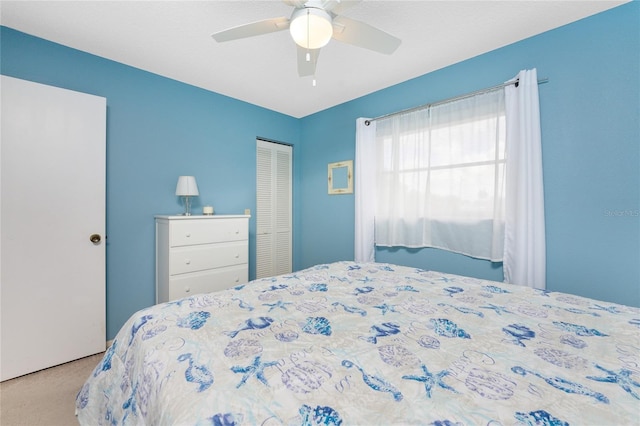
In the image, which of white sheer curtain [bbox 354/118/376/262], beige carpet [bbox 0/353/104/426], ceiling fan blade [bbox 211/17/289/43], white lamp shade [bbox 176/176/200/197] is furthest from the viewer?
white sheer curtain [bbox 354/118/376/262]

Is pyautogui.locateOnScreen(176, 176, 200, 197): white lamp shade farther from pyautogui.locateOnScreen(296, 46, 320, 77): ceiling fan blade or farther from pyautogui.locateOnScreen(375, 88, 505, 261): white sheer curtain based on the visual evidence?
pyautogui.locateOnScreen(375, 88, 505, 261): white sheer curtain

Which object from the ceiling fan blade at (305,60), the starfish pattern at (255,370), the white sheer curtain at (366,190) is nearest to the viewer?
the starfish pattern at (255,370)

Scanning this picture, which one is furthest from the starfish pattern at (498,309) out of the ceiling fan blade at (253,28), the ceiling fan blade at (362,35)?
the ceiling fan blade at (253,28)

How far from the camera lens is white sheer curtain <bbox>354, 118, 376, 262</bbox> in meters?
3.10

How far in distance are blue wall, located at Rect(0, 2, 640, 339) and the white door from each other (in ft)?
0.72

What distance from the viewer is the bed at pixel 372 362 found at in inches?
25.5

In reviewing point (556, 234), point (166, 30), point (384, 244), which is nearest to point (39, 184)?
point (166, 30)

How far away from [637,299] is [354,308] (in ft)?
6.36

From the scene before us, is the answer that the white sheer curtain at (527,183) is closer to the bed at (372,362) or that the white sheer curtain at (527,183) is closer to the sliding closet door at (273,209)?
the bed at (372,362)

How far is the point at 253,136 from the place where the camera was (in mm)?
3475

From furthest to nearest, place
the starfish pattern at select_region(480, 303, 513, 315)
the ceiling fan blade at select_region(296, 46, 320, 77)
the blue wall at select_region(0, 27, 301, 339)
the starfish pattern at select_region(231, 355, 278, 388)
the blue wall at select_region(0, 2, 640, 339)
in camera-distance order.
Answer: the blue wall at select_region(0, 27, 301, 339) → the blue wall at select_region(0, 2, 640, 339) → the ceiling fan blade at select_region(296, 46, 320, 77) → the starfish pattern at select_region(480, 303, 513, 315) → the starfish pattern at select_region(231, 355, 278, 388)

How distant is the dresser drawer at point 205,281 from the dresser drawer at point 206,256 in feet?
0.17

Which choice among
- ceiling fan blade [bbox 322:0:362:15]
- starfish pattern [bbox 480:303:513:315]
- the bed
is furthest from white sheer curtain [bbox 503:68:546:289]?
ceiling fan blade [bbox 322:0:362:15]

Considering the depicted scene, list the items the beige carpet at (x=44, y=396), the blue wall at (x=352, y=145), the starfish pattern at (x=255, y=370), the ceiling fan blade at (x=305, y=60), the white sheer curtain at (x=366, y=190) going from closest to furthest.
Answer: the starfish pattern at (x=255, y=370) < the beige carpet at (x=44, y=396) < the ceiling fan blade at (x=305, y=60) < the blue wall at (x=352, y=145) < the white sheer curtain at (x=366, y=190)
